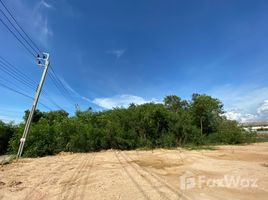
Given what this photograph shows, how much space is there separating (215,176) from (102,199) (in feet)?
13.7

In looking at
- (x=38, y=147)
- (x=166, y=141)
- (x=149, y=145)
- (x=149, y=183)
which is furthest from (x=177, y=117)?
(x=149, y=183)

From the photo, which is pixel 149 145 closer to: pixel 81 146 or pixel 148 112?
pixel 148 112
